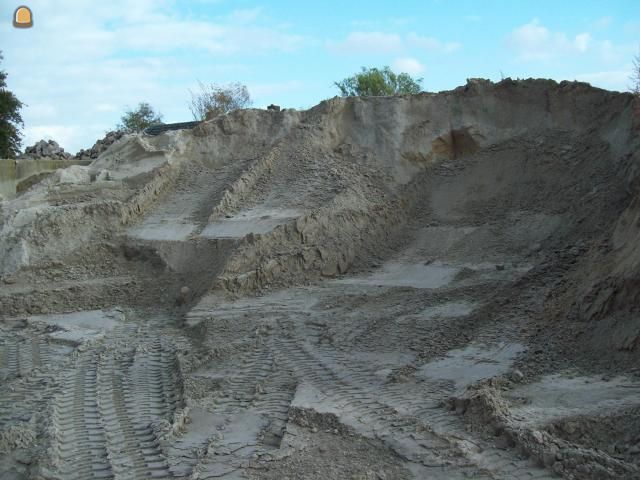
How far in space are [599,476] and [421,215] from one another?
24.5 ft

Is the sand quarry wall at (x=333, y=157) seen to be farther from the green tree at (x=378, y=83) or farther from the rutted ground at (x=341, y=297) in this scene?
the green tree at (x=378, y=83)

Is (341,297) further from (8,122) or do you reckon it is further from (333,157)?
(8,122)

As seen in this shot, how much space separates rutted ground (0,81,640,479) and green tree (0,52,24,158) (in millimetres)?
11074

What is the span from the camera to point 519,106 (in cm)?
1153

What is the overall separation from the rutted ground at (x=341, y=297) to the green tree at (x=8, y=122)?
11074 millimetres

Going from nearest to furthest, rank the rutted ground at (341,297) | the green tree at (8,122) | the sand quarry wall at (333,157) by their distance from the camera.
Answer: the rutted ground at (341,297)
the sand quarry wall at (333,157)
the green tree at (8,122)

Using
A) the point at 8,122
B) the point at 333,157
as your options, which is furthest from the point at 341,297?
the point at 8,122

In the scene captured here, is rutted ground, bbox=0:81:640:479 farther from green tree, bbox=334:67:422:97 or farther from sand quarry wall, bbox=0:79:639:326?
green tree, bbox=334:67:422:97

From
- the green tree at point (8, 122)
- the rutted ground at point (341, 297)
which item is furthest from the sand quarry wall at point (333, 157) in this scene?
the green tree at point (8, 122)

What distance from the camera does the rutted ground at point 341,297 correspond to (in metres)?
4.75

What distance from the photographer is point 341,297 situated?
8578 mm

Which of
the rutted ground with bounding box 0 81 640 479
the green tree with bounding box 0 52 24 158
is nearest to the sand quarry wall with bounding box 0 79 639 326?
the rutted ground with bounding box 0 81 640 479

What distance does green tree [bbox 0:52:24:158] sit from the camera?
71.4 ft

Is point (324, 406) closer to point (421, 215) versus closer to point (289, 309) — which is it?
point (289, 309)
